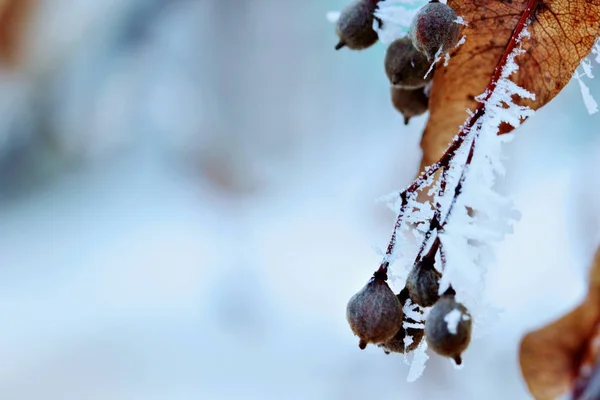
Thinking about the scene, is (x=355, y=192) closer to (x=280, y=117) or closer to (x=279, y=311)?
(x=279, y=311)

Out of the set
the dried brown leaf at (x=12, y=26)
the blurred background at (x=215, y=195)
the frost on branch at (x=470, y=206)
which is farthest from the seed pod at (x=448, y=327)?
the dried brown leaf at (x=12, y=26)

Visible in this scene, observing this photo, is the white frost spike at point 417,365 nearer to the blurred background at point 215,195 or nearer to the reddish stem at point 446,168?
the reddish stem at point 446,168

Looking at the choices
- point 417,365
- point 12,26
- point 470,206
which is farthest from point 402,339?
point 12,26

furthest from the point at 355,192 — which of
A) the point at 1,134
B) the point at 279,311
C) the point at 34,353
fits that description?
the point at 1,134

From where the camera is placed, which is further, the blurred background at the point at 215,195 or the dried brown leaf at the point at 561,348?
the blurred background at the point at 215,195

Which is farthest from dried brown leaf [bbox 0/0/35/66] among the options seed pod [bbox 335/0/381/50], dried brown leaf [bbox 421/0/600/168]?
dried brown leaf [bbox 421/0/600/168]
